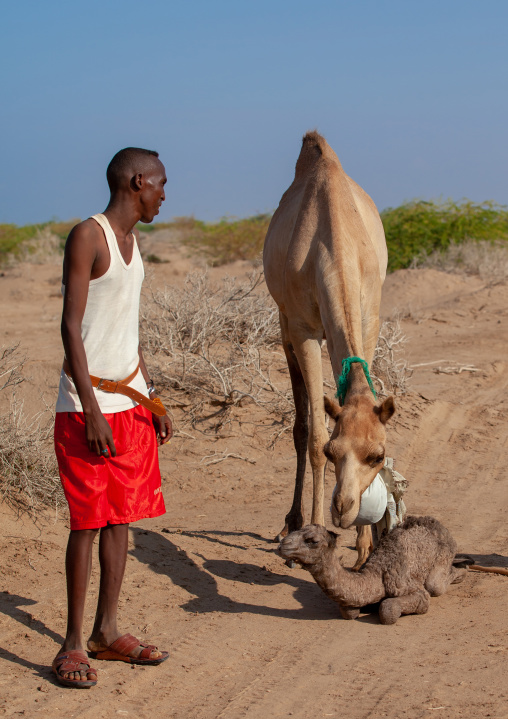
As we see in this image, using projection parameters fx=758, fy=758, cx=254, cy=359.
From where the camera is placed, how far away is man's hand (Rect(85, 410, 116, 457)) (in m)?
3.21

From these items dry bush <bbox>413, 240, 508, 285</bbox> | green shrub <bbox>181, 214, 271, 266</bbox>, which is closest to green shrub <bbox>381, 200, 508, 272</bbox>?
dry bush <bbox>413, 240, 508, 285</bbox>

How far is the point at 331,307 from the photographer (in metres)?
4.75

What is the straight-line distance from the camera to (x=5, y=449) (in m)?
5.19

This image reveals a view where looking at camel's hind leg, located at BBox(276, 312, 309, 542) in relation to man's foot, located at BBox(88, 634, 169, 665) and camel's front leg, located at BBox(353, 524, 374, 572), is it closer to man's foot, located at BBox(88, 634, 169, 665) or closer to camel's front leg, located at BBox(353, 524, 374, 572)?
camel's front leg, located at BBox(353, 524, 374, 572)

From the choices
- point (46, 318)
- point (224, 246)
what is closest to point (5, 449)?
point (46, 318)

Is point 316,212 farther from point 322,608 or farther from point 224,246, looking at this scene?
point 224,246

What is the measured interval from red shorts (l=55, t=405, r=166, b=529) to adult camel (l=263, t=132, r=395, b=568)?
946mm

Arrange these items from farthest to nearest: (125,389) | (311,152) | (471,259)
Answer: (471,259) < (311,152) < (125,389)

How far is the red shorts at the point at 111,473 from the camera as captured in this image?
3281 mm

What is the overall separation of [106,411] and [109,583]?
0.80 metres

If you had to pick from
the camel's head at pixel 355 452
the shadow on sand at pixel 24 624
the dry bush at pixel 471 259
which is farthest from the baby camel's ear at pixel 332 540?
the dry bush at pixel 471 259

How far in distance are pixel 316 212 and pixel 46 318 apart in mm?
8492

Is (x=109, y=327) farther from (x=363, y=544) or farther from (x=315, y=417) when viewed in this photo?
(x=363, y=544)

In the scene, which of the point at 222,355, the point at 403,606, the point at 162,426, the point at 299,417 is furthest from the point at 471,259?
the point at 162,426
